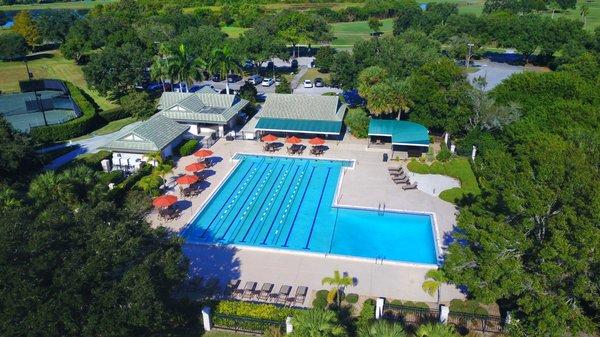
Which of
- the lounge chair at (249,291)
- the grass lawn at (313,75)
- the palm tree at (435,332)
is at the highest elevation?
Answer: the palm tree at (435,332)

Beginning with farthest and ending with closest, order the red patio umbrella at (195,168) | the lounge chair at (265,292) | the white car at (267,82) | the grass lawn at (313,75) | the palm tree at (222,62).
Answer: the grass lawn at (313,75) → the white car at (267,82) → the palm tree at (222,62) → the red patio umbrella at (195,168) → the lounge chair at (265,292)

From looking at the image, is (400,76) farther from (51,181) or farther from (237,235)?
(51,181)

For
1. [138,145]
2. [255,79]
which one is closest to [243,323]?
[138,145]

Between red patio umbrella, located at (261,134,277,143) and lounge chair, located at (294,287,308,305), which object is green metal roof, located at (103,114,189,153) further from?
lounge chair, located at (294,287,308,305)

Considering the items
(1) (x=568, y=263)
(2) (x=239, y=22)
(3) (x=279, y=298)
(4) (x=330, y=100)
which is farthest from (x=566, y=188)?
(2) (x=239, y=22)

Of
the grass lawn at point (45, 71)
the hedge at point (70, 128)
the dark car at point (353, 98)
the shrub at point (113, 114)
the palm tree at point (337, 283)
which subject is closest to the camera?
the palm tree at point (337, 283)

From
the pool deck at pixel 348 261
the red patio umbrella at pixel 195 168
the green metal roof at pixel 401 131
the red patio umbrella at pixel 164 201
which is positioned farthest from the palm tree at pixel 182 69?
the red patio umbrella at pixel 164 201

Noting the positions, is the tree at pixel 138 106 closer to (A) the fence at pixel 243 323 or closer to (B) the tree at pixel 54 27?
(A) the fence at pixel 243 323
